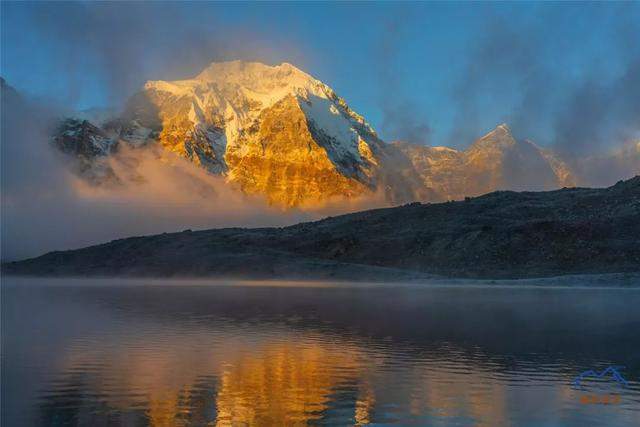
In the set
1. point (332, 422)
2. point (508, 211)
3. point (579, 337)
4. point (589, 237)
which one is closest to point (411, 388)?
point (332, 422)

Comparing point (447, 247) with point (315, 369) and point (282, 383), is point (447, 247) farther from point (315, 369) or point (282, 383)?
point (282, 383)

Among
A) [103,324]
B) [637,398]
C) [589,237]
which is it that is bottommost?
[637,398]

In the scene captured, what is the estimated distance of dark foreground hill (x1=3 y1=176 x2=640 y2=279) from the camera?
14700cm

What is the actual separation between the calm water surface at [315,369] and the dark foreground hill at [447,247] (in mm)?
94716

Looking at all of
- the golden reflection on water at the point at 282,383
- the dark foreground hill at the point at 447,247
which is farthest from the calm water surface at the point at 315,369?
the dark foreground hill at the point at 447,247

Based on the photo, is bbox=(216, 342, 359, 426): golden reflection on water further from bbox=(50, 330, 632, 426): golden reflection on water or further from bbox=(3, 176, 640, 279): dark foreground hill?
bbox=(3, 176, 640, 279): dark foreground hill

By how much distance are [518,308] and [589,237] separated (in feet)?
328

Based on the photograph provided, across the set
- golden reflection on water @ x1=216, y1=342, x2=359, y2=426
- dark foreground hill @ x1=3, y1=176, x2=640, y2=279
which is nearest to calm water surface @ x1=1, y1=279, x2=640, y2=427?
golden reflection on water @ x1=216, y1=342, x2=359, y2=426

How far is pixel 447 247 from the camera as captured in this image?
534ft

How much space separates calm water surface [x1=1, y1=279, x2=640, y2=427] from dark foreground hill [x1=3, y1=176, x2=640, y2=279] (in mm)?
94716

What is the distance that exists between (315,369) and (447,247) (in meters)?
137

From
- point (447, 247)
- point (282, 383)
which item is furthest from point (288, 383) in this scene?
point (447, 247)

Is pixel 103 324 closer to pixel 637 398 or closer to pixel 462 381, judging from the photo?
pixel 462 381

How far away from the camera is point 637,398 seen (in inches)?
944
